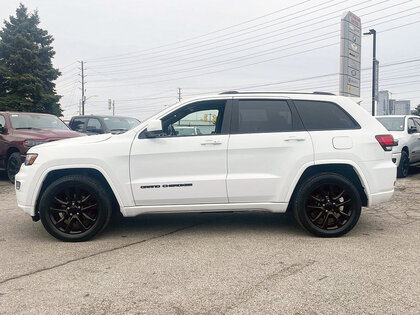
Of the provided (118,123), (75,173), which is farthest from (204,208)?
(118,123)

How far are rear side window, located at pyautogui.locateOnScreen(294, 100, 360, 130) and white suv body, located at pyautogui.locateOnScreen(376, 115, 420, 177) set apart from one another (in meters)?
5.43

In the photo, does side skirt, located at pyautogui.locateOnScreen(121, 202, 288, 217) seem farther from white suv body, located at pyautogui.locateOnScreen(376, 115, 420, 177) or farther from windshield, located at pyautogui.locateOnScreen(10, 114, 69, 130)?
windshield, located at pyautogui.locateOnScreen(10, 114, 69, 130)

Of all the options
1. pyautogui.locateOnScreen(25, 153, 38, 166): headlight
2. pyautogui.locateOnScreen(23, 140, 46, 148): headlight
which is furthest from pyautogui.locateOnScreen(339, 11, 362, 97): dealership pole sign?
pyautogui.locateOnScreen(25, 153, 38, 166): headlight

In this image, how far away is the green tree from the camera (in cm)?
3662

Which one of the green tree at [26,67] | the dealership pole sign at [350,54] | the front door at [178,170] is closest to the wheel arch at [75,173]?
the front door at [178,170]

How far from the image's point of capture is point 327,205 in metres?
4.59

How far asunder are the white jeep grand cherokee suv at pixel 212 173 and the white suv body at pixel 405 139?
5.55 metres

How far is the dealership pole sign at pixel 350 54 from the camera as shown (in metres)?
14.5

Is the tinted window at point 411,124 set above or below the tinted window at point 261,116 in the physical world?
above

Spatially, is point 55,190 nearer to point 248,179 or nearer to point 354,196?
point 248,179

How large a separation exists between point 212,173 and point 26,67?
38876mm

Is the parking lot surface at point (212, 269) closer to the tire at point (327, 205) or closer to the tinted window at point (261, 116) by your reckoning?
the tire at point (327, 205)

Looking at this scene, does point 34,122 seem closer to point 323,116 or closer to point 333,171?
point 323,116

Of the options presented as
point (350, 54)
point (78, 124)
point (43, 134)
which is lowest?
point (43, 134)
